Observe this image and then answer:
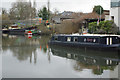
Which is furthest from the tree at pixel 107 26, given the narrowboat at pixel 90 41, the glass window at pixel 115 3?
the narrowboat at pixel 90 41

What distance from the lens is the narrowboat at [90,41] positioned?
14.2 meters

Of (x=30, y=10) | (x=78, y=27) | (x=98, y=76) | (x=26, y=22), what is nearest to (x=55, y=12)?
(x=30, y=10)

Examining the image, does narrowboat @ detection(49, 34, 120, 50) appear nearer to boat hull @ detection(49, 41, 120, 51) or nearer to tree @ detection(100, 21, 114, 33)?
boat hull @ detection(49, 41, 120, 51)

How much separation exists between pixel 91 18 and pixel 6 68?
22.2 metres

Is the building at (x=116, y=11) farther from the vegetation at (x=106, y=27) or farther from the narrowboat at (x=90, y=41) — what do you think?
the narrowboat at (x=90, y=41)

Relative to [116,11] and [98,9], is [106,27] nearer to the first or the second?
[116,11]

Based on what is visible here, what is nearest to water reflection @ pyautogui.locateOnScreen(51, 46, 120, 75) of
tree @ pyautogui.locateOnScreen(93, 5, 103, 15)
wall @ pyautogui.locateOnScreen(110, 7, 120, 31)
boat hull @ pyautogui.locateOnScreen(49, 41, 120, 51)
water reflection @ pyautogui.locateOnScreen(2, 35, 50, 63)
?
boat hull @ pyautogui.locateOnScreen(49, 41, 120, 51)

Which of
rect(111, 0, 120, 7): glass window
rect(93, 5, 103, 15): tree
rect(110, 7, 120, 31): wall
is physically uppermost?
rect(93, 5, 103, 15): tree

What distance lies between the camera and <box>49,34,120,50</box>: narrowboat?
14211 millimetres

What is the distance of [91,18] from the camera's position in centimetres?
3023

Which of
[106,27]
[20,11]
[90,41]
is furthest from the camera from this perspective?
[20,11]

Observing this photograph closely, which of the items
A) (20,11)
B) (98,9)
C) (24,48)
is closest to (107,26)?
(24,48)

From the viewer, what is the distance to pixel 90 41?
15531 mm

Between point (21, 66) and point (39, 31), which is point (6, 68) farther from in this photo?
point (39, 31)
